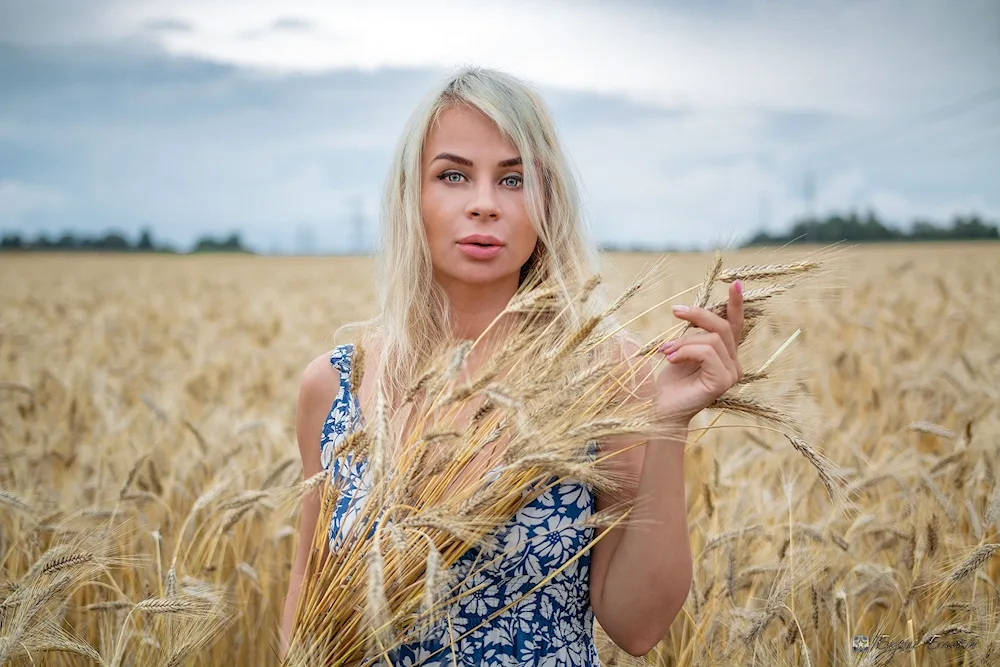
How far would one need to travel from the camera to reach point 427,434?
1135 millimetres

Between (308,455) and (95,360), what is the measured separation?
15.6ft

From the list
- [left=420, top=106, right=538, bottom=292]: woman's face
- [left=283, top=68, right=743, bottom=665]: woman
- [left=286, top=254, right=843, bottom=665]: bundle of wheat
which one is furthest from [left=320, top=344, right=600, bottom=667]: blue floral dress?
[left=420, top=106, right=538, bottom=292]: woman's face

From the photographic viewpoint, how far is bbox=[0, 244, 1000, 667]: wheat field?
164 cm

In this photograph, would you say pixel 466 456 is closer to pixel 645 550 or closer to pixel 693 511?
pixel 645 550

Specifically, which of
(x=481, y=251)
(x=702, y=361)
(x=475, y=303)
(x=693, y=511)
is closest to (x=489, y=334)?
(x=475, y=303)

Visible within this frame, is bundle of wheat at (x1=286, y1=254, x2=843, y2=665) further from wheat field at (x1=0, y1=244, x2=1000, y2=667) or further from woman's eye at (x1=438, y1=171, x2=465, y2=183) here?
woman's eye at (x1=438, y1=171, x2=465, y2=183)

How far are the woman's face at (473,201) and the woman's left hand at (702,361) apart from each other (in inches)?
17.9

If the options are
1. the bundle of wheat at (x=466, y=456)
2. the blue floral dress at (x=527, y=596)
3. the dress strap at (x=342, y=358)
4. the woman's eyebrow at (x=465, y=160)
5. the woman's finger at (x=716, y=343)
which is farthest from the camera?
the dress strap at (x=342, y=358)

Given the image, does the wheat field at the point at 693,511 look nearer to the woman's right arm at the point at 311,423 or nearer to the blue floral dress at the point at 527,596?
the woman's right arm at the point at 311,423

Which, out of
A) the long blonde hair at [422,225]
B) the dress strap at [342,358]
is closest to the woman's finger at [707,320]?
the long blonde hair at [422,225]

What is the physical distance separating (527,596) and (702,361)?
611mm

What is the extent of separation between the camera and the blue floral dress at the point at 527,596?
1.55 meters

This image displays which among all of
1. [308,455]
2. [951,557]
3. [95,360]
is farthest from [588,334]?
[95,360]

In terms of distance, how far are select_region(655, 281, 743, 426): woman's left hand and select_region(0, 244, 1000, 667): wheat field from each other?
0.13 metres
